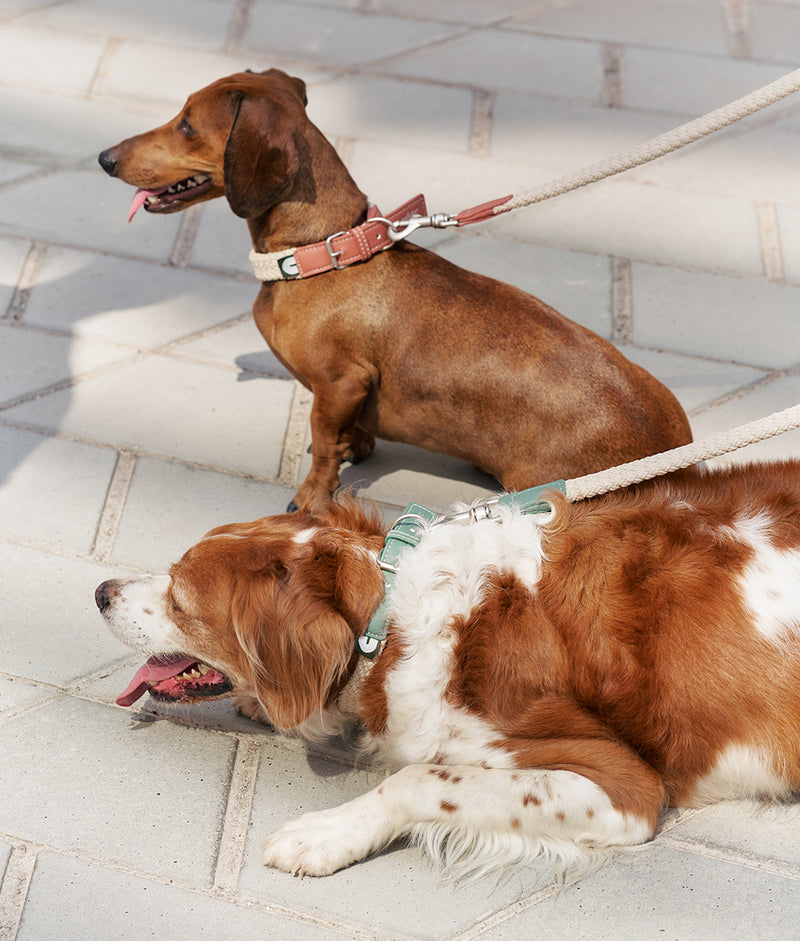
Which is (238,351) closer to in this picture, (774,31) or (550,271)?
(550,271)

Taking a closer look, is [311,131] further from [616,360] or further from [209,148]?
[616,360]

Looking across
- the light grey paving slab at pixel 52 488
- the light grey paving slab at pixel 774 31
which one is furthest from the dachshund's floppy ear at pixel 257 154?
the light grey paving slab at pixel 774 31

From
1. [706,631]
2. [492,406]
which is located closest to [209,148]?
[492,406]

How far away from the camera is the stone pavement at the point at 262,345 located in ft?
7.30

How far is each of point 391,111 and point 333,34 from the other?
35.0 inches

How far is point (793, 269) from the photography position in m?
4.32

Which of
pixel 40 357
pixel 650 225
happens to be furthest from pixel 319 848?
pixel 650 225

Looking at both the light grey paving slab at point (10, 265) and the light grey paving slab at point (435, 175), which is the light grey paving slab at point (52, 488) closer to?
the light grey paving slab at point (10, 265)

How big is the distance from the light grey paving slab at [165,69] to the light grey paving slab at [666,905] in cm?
417

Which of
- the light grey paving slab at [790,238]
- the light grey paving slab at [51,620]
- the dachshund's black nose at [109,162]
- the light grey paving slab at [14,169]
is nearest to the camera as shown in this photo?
the light grey paving slab at [51,620]

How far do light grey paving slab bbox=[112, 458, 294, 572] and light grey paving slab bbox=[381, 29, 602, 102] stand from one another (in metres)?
3.03

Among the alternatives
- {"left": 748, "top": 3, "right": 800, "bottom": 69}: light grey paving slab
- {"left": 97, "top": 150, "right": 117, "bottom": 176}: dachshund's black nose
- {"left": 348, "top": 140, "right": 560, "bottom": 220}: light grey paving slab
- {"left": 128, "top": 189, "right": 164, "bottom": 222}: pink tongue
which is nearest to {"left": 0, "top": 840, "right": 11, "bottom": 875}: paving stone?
{"left": 128, "top": 189, "right": 164, "bottom": 222}: pink tongue

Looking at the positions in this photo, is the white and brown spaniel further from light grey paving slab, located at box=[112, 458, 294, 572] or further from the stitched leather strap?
the stitched leather strap

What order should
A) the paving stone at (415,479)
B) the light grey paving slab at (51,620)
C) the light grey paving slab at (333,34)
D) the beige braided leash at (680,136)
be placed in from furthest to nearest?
the light grey paving slab at (333,34)
the paving stone at (415,479)
the light grey paving slab at (51,620)
the beige braided leash at (680,136)
